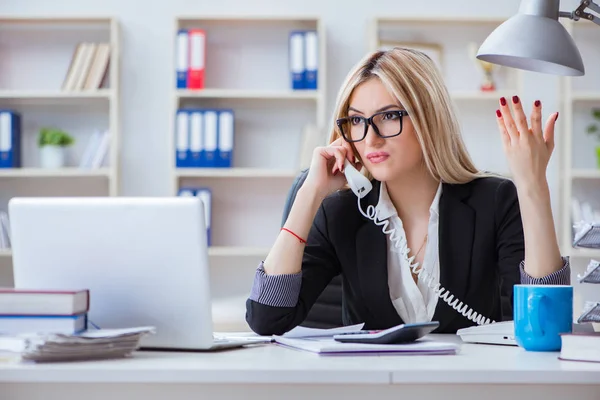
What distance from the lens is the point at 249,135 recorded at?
13.8 feet

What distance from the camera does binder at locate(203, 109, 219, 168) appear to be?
12.9 ft

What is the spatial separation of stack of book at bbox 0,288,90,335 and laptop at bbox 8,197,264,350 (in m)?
0.08

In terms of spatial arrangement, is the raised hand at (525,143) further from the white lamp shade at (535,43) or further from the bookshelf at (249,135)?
the bookshelf at (249,135)

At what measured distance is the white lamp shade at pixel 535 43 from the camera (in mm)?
1373

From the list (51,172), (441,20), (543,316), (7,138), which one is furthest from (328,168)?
(7,138)

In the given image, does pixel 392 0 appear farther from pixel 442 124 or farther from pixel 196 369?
pixel 196 369

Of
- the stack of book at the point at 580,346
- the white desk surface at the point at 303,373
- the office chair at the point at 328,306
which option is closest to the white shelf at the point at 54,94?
the office chair at the point at 328,306

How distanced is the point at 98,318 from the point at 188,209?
25cm

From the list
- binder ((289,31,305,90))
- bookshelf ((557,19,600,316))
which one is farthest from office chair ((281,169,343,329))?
bookshelf ((557,19,600,316))

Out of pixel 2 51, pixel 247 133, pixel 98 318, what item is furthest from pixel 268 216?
pixel 98 318

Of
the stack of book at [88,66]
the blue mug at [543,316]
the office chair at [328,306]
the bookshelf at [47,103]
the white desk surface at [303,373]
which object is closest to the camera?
the white desk surface at [303,373]

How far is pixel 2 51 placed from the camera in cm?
419

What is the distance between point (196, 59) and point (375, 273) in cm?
241

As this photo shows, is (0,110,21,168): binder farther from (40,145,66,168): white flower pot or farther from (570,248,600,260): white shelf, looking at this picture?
(570,248,600,260): white shelf
